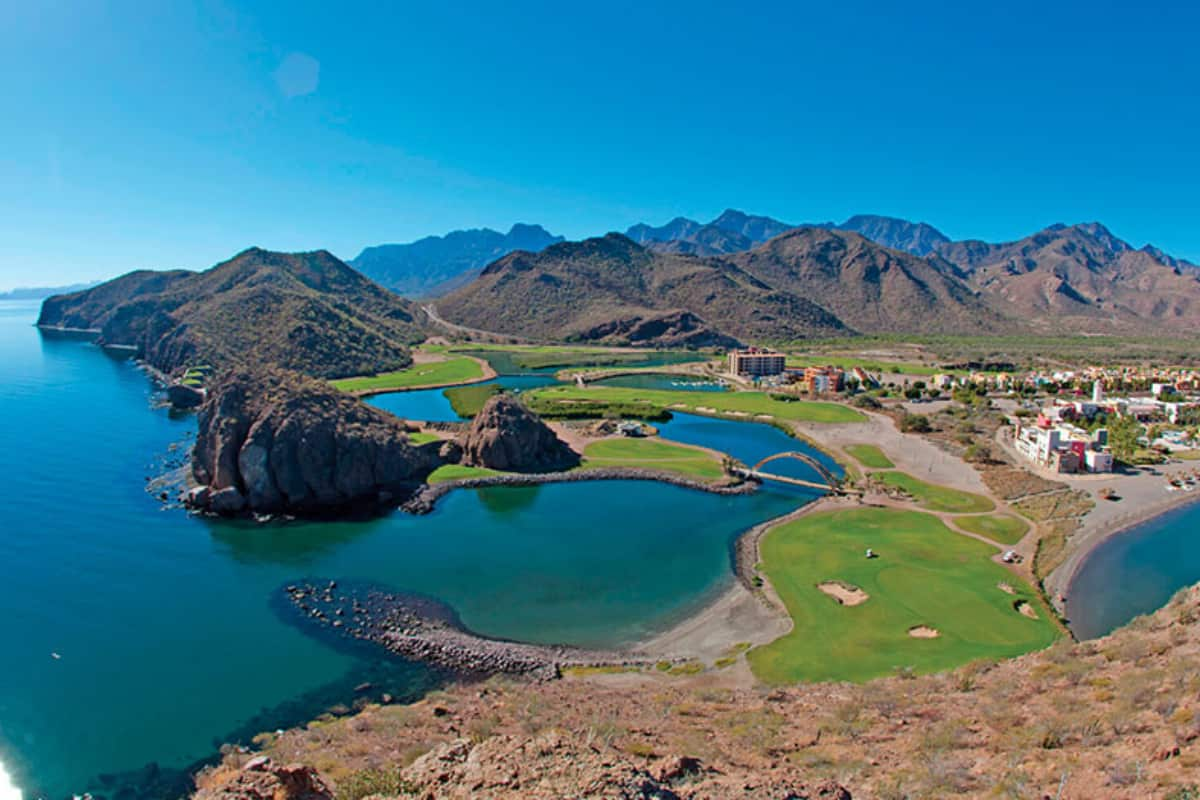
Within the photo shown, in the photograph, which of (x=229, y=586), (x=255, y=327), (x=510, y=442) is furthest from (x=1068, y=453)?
(x=255, y=327)

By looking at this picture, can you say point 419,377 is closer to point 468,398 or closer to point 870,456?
point 468,398

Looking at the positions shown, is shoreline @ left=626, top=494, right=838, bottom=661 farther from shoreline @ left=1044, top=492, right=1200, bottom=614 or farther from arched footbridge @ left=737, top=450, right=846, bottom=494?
arched footbridge @ left=737, top=450, right=846, bottom=494

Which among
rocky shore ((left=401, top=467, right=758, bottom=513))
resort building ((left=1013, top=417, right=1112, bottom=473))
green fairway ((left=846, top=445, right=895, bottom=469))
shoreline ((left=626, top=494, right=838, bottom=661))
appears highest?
resort building ((left=1013, top=417, right=1112, bottom=473))

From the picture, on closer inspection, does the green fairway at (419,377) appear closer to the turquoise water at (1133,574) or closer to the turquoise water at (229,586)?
the turquoise water at (229,586)

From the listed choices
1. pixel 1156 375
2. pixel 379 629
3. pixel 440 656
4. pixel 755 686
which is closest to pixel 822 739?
pixel 755 686

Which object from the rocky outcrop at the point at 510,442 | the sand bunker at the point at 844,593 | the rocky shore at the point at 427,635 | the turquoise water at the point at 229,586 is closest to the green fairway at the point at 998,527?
the turquoise water at the point at 229,586

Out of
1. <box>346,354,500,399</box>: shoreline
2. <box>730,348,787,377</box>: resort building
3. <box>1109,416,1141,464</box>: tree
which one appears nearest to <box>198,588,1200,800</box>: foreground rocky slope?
<box>1109,416,1141,464</box>: tree

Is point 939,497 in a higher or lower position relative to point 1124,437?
lower
